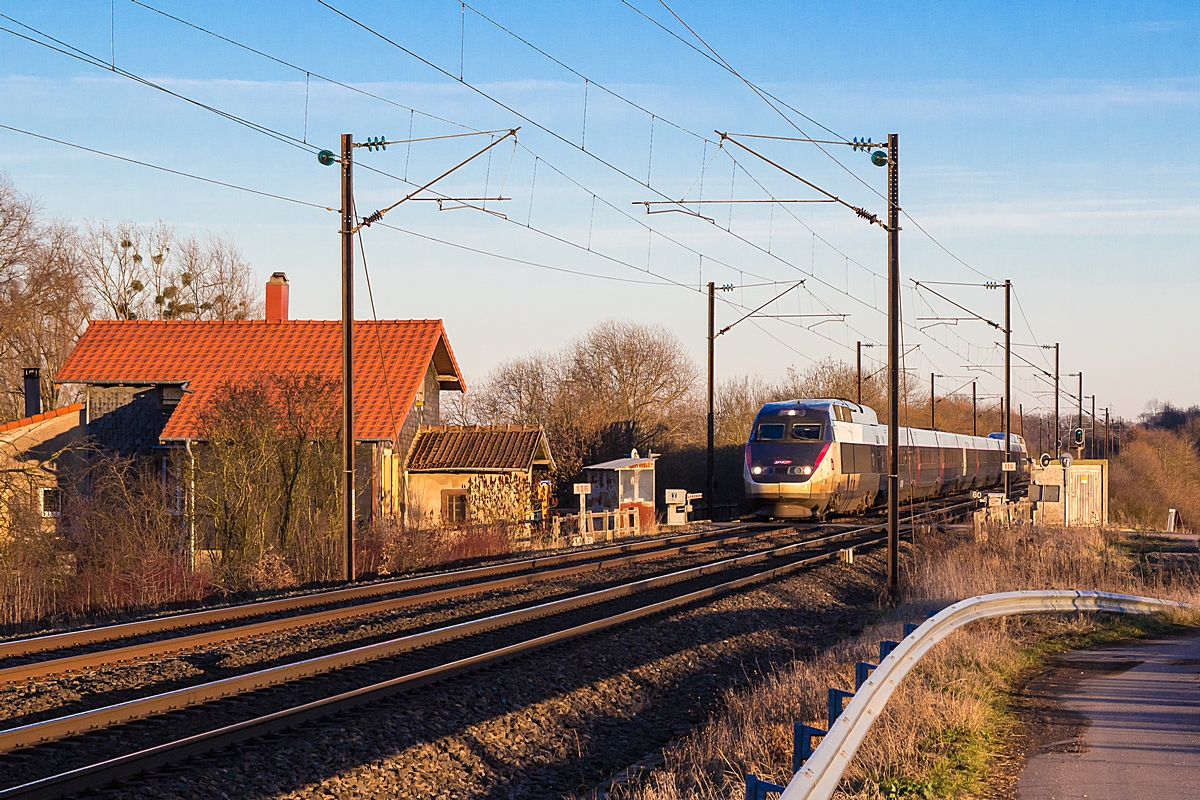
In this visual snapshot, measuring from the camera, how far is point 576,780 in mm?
9102

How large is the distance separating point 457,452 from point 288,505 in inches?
512

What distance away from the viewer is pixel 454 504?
122 feet

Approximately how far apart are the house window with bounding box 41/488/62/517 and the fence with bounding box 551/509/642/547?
1258 centimetres

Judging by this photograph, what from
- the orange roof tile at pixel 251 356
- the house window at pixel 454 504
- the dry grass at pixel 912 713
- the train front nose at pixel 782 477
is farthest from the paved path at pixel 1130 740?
the house window at pixel 454 504

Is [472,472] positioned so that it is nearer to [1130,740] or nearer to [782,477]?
[782,477]

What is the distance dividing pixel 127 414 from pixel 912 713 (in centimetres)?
3431

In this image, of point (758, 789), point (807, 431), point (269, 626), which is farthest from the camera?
point (807, 431)

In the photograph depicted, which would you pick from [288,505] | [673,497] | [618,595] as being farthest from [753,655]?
[673,497]

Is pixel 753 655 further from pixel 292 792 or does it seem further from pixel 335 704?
pixel 292 792

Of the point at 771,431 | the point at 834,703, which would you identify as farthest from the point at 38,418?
the point at 834,703

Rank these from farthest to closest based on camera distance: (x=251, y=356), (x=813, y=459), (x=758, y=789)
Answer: (x=251, y=356), (x=813, y=459), (x=758, y=789)

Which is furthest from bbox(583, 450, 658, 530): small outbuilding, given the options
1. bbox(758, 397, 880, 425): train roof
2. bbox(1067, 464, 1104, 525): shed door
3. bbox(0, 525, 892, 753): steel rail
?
bbox(1067, 464, 1104, 525): shed door

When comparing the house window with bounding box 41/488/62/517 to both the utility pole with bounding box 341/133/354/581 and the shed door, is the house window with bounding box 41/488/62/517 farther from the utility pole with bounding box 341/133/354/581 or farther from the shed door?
the shed door

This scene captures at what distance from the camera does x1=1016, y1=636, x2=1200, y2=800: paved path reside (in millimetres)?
7000
